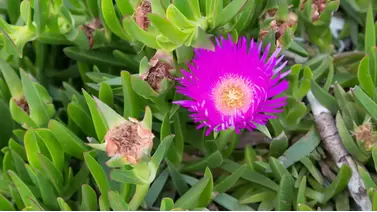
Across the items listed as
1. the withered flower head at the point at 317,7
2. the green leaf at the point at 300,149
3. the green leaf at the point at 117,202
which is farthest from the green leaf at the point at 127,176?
the withered flower head at the point at 317,7

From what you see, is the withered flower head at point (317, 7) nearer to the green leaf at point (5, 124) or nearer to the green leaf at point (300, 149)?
the green leaf at point (300, 149)

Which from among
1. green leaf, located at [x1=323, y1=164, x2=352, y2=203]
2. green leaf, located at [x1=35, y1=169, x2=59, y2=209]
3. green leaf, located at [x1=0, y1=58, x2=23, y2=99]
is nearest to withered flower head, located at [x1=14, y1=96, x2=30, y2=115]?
green leaf, located at [x1=0, y1=58, x2=23, y2=99]

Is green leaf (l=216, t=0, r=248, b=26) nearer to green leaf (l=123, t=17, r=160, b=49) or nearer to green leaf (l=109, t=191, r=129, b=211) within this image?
green leaf (l=123, t=17, r=160, b=49)

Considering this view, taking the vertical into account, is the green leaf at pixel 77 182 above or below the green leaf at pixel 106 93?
below

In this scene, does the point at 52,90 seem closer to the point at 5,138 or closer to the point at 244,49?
the point at 5,138

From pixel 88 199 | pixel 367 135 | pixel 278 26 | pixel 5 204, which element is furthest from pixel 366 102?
pixel 5 204

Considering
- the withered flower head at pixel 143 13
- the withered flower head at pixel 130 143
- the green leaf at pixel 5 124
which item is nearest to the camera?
the withered flower head at pixel 130 143

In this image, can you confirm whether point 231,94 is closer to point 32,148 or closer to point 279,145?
point 279,145
